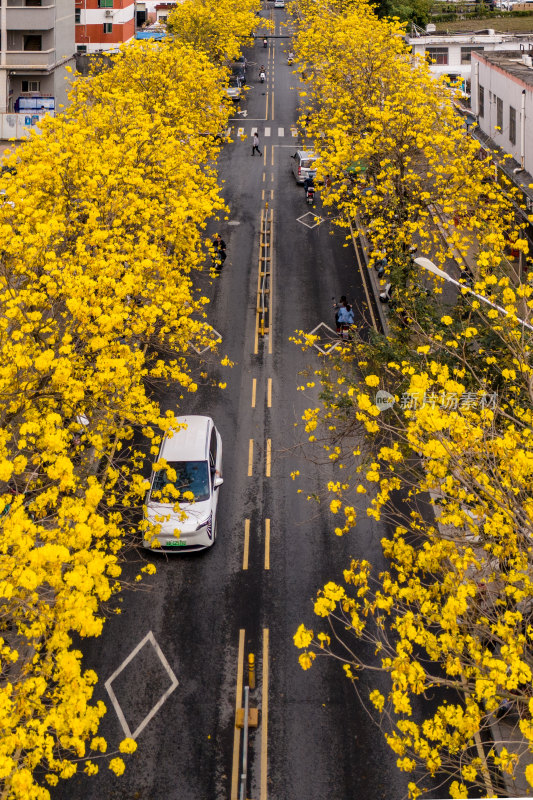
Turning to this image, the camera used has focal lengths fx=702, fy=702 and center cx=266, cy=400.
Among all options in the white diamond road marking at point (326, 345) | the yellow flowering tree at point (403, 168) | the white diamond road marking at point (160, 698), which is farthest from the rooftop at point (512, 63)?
the white diamond road marking at point (160, 698)

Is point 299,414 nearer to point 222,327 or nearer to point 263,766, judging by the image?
point 222,327

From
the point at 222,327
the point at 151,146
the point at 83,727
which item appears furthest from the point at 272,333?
the point at 83,727

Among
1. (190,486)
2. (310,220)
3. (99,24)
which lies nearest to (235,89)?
(99,24)

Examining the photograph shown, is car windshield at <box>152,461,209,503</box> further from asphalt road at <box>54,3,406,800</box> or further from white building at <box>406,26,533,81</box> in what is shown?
white building at <box>406,26,533,81</box>

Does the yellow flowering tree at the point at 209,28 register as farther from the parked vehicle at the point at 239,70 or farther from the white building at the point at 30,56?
the white building at the point at 30,56

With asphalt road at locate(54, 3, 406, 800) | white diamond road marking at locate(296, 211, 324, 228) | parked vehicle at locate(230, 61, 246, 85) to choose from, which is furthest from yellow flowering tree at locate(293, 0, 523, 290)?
parked vehicle at locate(230, 61, 246, 85)

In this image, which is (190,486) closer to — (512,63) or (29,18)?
(512,63)
